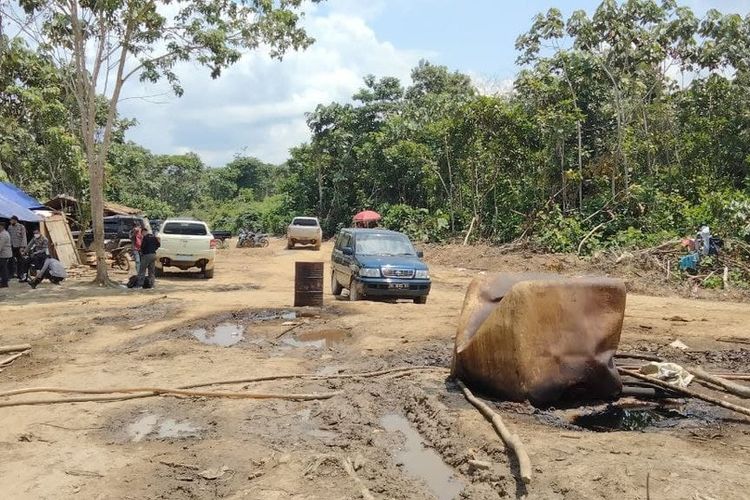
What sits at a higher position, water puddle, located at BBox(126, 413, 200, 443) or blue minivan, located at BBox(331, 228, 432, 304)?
blue minivan, located at BBox(331, 228, 432, 304)

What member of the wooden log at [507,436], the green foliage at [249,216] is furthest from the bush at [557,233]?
the green foliage at [249,216]

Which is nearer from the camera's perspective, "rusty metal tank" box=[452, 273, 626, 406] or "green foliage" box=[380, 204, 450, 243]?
"rusty metal tank" box=[452, 273, 626, 406]

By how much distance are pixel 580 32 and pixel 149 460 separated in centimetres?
2280

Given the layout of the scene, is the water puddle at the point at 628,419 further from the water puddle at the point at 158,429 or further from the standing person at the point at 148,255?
the standing person at the point at 148,255

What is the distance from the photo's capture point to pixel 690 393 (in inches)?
255

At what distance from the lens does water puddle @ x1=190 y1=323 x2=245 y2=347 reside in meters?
9.84

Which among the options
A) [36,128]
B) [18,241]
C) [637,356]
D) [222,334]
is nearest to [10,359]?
[222,334]

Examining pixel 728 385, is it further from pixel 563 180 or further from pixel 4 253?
pixel 563 180

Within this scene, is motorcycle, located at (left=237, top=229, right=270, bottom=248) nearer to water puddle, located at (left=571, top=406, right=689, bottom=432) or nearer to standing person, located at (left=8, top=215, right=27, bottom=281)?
standing person, located at (left=8, top=215, right=27, bottom=281)

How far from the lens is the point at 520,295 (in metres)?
6.32

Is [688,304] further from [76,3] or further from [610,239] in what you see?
[76,3]

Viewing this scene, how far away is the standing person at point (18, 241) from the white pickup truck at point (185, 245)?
343cm

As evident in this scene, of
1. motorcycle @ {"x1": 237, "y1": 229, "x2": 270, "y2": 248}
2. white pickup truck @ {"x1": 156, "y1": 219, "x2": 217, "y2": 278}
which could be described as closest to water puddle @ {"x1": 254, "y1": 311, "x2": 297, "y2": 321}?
white pickup truck @ {"x1": 156, "y1": 219, "x2": 217, "y2": 278}

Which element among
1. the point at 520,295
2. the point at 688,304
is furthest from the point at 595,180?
the point at 520,295
